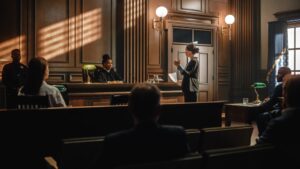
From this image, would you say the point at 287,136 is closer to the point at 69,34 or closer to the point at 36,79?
the point at 36,79

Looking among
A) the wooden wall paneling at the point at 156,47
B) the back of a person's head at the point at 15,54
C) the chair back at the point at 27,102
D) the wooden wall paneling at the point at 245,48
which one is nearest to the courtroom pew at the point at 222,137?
the chair back at the point at 27,102

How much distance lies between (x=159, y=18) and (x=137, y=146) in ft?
20.5

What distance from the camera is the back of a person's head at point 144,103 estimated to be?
1.65 m

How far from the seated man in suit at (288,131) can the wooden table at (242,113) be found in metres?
3.66

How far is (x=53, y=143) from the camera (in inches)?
115

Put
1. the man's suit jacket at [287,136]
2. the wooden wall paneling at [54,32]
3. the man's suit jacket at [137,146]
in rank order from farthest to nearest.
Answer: the wooden wall paneling at [54,32] → the man's suit jacket at [287,136] → the man's suit jacket at [137,146]

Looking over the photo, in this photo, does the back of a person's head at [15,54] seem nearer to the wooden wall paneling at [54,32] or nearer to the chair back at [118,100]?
the wooden wall paneling at [54,32]

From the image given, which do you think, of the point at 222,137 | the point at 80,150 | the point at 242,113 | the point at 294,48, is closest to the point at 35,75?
the point at 80,150

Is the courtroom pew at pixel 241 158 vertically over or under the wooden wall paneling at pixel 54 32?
under

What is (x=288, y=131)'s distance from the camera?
210 cm

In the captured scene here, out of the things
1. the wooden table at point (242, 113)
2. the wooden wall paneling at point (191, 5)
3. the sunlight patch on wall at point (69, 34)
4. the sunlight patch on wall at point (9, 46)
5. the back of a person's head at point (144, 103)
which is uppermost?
the wooden wall paneling at point (191, 5)

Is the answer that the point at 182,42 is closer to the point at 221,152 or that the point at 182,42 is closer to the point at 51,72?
the point at 51,72

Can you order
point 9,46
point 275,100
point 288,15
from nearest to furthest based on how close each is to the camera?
point 275,100 → point 9,46 → point 288,15

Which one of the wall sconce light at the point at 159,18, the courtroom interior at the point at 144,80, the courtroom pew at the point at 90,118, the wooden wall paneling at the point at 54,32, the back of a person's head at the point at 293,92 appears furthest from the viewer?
the wall sconce light at the point at 159,18
